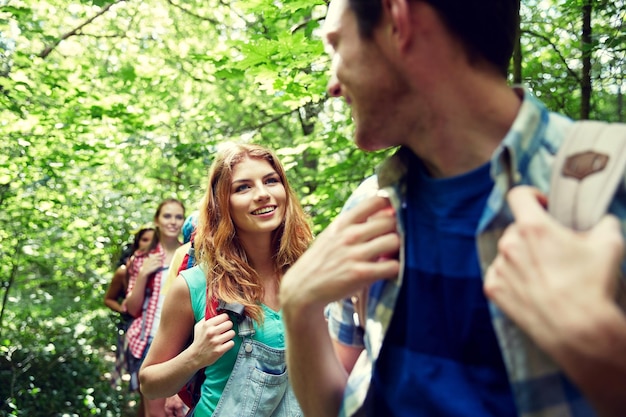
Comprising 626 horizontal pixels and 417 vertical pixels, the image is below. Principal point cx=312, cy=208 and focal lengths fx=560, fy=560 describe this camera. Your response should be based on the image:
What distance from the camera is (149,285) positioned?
5.79 meters

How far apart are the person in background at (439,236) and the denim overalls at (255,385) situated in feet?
3.44

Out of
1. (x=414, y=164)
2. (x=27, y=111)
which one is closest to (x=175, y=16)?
(x=27, y=111)

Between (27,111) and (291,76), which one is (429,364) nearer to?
(291,76)

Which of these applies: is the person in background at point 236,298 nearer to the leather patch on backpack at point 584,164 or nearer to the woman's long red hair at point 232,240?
the woman's long red hair at point 232,240

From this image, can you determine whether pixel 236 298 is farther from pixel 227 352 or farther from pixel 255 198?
pixel 255 198

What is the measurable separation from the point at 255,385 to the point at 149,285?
3799 mm

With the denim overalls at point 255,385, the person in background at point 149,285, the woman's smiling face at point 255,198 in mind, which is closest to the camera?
the denim overalls at point 255,385

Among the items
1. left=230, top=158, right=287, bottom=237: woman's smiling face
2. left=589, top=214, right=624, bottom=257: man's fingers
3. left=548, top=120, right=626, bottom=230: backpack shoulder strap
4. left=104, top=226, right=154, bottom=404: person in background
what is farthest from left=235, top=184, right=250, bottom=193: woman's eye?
left=104, top=226, right=154, bottom=404: person in background

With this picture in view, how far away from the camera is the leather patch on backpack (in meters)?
0.90

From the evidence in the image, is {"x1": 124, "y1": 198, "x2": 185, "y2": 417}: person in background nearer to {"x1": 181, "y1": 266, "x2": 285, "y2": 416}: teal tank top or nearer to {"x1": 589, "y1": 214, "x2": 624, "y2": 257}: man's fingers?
{"x1": 181, "y1": 266, "x2": 285, "y2": 416}: teal tank top

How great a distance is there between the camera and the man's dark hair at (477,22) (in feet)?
3.50

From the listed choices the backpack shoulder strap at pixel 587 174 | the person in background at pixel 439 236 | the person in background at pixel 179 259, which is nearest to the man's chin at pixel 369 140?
the person in background at pixel 439 236

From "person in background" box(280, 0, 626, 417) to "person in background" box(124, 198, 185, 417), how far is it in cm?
453

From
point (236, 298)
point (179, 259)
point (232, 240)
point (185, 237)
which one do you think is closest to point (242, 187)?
point (232, 240)
